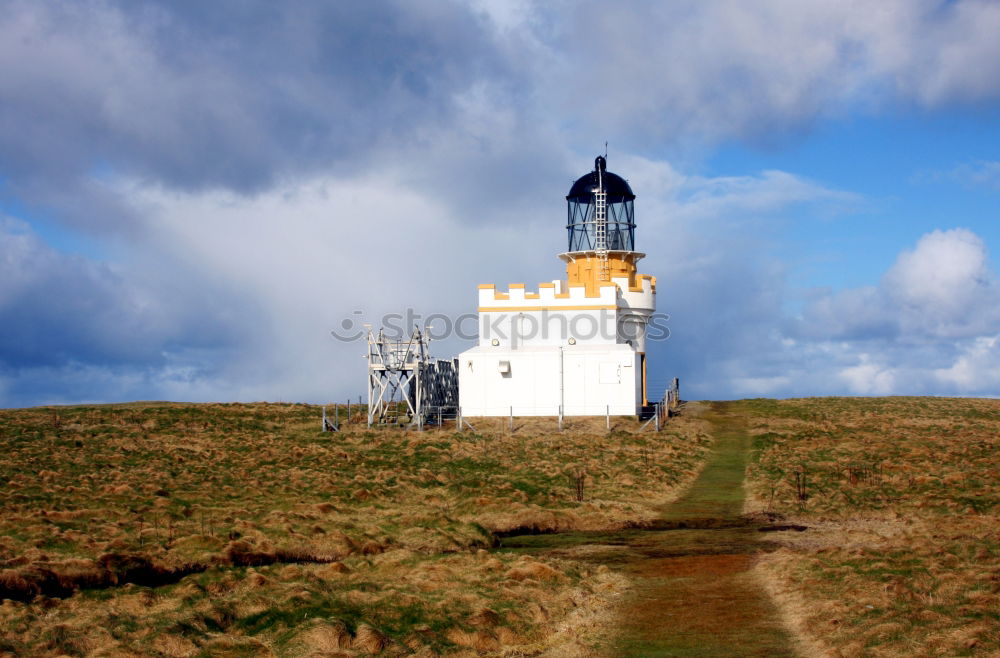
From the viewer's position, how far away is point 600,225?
151 ft

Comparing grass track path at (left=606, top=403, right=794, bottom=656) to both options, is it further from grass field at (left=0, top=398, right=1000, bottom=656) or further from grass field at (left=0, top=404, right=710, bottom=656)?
grass field at (left=0, top=404, right=710, bottom=656)

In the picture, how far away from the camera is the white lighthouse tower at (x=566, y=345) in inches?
1622

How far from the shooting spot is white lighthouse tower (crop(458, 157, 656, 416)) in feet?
135

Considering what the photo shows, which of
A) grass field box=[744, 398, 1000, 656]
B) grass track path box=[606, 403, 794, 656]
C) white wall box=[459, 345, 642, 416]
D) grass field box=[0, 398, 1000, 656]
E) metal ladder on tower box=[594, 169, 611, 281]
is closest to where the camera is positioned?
grass field box=[744, 398, 1000, 656]

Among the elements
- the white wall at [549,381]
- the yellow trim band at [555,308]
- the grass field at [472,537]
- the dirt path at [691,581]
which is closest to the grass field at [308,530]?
the grass field at [472,537]

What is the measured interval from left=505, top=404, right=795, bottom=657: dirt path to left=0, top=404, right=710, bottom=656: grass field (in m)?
0.90

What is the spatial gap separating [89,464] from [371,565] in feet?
50.7

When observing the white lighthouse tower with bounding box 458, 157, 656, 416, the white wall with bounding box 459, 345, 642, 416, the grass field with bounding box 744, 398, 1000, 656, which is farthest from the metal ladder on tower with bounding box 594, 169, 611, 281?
the grass field with bounding box 744, 398, 1000, 656

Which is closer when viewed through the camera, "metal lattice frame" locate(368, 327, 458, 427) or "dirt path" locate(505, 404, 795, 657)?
"dirt path" locate(505, 404, 795, 657)

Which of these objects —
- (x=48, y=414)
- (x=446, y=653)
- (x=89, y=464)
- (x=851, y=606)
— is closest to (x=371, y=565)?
(x=446, y=653)

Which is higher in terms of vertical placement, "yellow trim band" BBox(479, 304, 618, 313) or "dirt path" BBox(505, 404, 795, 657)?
"yellow trim band" BBox(479, 304, 618, 313)

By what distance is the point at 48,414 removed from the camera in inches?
1719

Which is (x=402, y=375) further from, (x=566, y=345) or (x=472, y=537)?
(x=472, y=537)

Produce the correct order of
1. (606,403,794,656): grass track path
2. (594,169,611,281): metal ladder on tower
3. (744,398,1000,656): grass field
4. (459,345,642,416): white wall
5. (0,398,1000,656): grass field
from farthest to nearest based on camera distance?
(594,169,611,281): metal ladder on tower < (459,345,642,416): white wall < (0,398,1000,656): grass field < (606,403,794,656): grass track path < (744,398,1000,656): grass field
